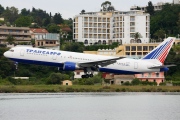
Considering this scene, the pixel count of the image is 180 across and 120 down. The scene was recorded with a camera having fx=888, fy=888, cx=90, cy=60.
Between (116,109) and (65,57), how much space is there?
954 inches

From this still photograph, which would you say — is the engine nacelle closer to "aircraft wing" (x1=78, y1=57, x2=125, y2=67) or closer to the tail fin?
"aircraft wing" (x1=78, y1=57, x2=125, y2=67)

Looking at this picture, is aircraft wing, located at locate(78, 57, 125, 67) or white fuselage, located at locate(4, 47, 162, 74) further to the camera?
aircraft wing, located at locate(78, 57, 125, 67)

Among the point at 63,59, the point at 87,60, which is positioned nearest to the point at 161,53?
the point at 87,60

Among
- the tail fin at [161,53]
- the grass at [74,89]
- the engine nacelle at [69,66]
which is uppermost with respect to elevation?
the tail fin at [161,53]

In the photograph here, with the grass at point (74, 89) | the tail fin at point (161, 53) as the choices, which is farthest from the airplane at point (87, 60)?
the grass at point (74, 89)

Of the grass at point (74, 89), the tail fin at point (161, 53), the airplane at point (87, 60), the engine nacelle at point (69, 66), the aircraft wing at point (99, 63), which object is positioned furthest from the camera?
the tail fin at point (161, 53)

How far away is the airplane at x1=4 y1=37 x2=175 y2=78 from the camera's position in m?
103

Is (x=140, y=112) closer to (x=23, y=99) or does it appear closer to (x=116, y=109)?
(x=116, y=109)

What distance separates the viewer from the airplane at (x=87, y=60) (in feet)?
339

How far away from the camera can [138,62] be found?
4333 inches

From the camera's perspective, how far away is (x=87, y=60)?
354ft

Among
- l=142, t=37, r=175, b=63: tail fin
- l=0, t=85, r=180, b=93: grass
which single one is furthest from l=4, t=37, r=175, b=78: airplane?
l=0, t=85, r=180, b=93: grass

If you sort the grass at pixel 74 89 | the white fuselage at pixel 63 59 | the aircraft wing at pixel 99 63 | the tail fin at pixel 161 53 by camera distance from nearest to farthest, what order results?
1. the grass at pixel 74 89
2. the white fuselage at pixel 63 59
3. the aircraft wing at pixel 99 63
4. the tail fin at pixel 161 53

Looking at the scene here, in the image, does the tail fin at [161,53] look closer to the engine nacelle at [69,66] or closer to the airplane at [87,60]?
the airplane at [87,60]
